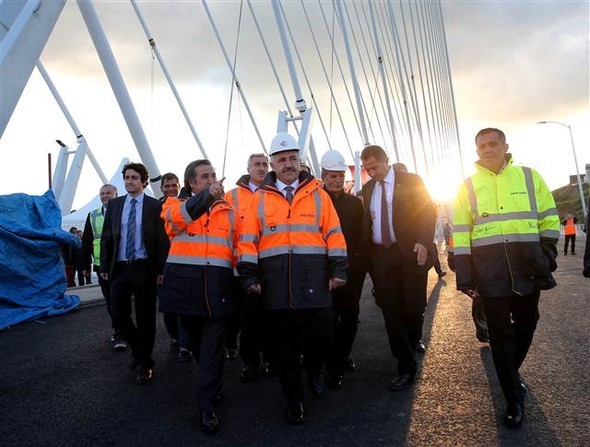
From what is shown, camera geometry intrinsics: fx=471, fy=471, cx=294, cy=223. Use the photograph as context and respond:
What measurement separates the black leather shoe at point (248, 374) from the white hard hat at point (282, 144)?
1.91m

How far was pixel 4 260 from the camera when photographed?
6.98m

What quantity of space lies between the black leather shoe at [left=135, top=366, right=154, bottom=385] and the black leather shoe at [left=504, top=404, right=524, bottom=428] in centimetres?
283

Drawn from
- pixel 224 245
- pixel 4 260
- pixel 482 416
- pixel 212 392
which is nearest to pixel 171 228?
pixel 224 245

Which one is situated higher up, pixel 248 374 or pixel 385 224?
pixel 385 224

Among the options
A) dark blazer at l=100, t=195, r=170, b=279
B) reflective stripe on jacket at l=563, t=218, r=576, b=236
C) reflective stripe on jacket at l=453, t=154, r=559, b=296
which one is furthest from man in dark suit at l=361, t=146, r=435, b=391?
reflective stripe on jacket at l=563, t=218, r=576, b=236

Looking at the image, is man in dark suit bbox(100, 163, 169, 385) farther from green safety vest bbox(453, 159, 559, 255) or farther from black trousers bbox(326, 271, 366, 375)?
green safety vest bbox(453, 159, 559, 255)

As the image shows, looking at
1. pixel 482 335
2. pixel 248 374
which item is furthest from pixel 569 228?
pixel 248 374

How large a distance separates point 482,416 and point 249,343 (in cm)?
198

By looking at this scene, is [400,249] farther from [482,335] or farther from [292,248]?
[482,335]

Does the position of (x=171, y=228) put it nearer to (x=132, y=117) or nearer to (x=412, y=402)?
(x=412, y=402)

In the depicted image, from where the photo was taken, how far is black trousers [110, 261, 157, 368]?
4.17 metres

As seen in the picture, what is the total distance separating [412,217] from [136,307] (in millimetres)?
2539

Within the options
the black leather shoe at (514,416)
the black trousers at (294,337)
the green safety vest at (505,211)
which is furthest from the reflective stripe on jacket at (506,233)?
the black trousers at (294,337)

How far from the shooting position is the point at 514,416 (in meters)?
2.86
